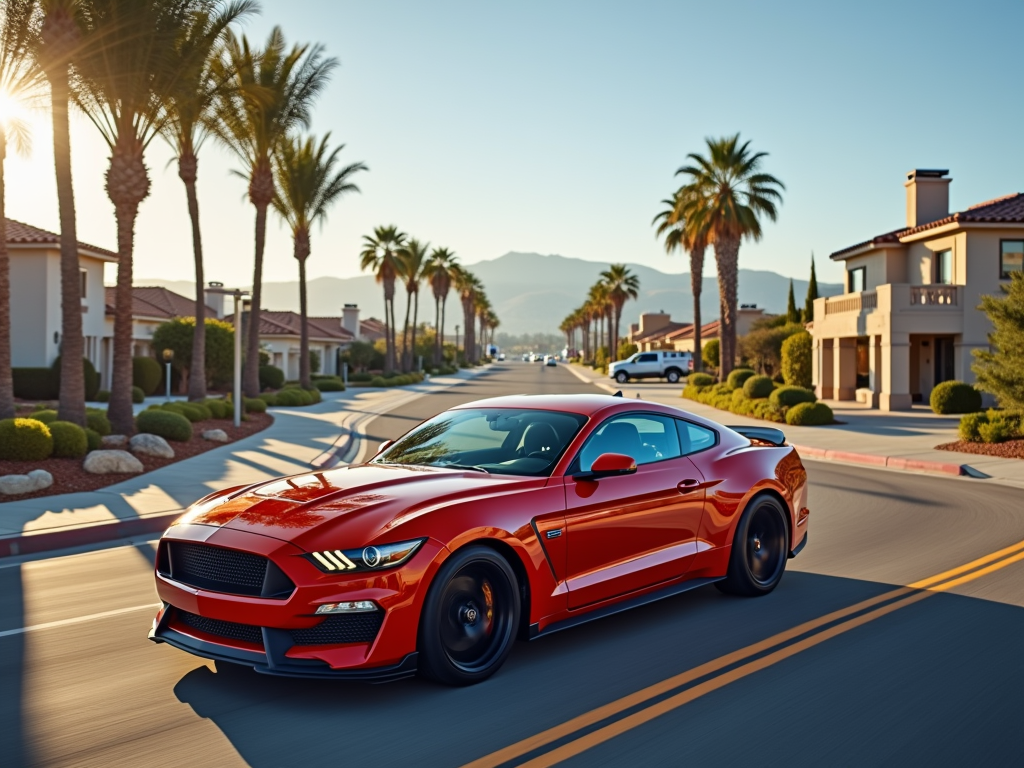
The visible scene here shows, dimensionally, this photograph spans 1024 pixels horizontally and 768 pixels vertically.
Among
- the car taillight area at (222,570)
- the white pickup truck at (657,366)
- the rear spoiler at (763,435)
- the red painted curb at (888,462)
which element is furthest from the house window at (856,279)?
the car taillight area at (222,570)

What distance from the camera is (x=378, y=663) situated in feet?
15.9

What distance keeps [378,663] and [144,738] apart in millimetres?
1148

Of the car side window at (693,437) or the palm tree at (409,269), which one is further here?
the palm tree at (409,269)

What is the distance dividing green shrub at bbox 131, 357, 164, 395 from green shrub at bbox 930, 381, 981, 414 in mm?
28652

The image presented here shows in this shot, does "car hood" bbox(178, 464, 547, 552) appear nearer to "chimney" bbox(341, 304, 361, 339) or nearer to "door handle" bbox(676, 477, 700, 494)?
"door handle" bbox(676, 477, 700, 494)

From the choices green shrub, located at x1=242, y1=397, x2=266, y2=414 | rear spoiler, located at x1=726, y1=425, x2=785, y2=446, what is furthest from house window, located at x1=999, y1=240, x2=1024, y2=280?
rear spoiler, located at x1=726, y1=425, x2=785, y2=446

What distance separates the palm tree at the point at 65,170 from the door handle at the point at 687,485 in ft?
44.5

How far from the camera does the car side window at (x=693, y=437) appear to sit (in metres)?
7.19

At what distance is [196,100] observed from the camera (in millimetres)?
24906

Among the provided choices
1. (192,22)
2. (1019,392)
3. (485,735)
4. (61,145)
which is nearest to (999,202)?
(1019,392)

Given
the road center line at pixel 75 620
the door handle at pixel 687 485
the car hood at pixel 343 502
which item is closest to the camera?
the car hood at pixel 343 502

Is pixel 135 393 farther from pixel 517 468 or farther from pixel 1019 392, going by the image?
pixel 517 468

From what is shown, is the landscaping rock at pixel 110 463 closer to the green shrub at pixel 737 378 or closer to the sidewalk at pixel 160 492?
the sidewalk at pixel 160 492

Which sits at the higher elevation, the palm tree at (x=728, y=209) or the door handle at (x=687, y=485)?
the palm tree at (x=728, y=209)
